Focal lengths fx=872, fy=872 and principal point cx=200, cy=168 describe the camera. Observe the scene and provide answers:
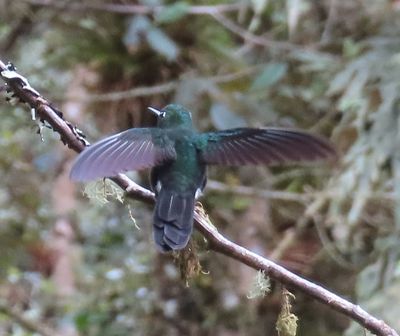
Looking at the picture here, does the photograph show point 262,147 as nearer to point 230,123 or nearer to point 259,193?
point 230,123

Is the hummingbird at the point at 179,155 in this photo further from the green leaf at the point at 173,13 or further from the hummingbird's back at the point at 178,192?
the green leaf at the point at 173,13

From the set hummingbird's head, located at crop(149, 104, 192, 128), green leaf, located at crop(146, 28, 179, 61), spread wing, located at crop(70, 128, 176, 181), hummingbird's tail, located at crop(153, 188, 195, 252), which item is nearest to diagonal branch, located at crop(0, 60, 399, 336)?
spread wing, located at crop(70, 128, 176, 181)

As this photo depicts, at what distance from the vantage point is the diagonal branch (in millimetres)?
1413

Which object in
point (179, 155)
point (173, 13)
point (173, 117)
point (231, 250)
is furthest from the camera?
point (173, 13)

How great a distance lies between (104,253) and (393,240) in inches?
86.3

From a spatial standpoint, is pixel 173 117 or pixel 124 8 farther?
pixel 124 8

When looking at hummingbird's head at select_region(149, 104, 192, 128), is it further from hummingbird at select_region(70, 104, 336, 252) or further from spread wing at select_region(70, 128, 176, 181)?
spread wing at select_region(70, 128, 176, 181)

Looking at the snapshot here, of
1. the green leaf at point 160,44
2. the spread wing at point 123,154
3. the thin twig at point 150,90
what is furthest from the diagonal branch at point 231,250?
the thin twig at point 150,90

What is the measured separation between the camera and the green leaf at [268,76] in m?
3.80

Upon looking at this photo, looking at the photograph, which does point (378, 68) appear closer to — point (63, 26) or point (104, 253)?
point (63, 26)

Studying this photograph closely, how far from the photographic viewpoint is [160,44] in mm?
3648

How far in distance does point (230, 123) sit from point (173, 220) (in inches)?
80.1

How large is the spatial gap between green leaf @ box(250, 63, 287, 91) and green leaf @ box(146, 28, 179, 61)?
41 centimetres

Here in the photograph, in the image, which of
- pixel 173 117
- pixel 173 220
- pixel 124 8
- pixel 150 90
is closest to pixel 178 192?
pixel 173 220
